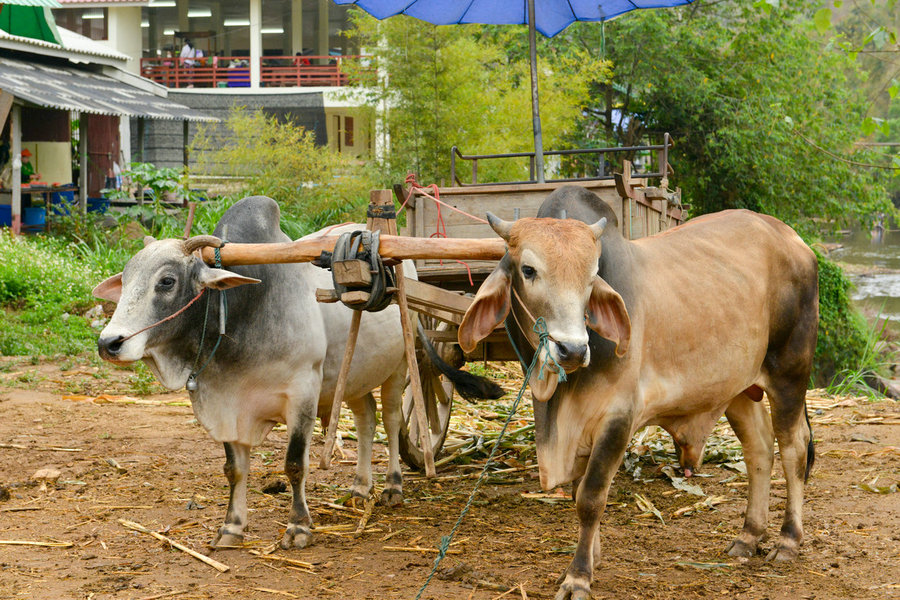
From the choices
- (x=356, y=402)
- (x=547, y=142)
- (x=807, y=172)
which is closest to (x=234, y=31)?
(x=547, y=142)

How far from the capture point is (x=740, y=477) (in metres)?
5.77

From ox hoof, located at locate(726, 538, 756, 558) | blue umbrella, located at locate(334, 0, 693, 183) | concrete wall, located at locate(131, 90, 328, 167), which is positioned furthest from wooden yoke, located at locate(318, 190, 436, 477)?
concrete wall, located at locate(131, 90, 328, 167)

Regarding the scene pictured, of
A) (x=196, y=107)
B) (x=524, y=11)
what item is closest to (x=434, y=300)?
(x=524, y=11)

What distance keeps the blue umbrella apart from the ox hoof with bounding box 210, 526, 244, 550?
3259 millimetres

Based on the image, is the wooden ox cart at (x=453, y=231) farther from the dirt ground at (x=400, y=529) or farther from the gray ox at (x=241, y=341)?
the dirt ground at (x=400, y=529)

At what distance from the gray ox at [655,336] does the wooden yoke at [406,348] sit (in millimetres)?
456

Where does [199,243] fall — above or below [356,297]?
above

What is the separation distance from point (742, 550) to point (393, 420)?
6.77ft

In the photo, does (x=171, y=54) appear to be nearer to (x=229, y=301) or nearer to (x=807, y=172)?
(x=807, y=172)

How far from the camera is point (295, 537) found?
4367 mm

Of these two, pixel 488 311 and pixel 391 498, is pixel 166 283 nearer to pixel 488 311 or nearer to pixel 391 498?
pixel 488 311

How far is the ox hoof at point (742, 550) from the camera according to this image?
4293 millimetres

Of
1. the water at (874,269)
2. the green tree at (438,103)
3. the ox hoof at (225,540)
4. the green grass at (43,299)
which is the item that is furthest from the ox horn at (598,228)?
the water at (874,269)

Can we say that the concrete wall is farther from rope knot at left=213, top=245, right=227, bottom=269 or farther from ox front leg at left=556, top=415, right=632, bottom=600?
ox front leg at left=556, top=415, right=632, bottom=600
